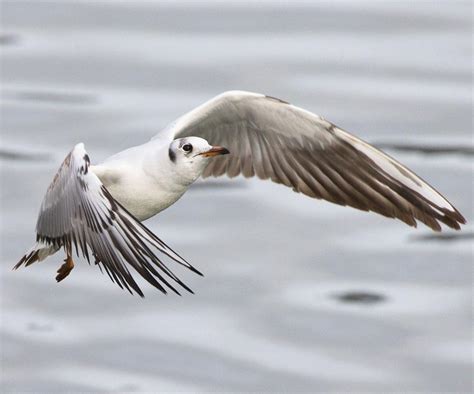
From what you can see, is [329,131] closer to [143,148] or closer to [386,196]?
[386,196]

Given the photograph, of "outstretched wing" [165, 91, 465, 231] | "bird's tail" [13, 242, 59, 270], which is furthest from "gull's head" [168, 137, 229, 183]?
"bird's tail" [13, 242, 59, 270]

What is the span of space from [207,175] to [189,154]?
1936 millimetres

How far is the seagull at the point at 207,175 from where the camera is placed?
11375mm

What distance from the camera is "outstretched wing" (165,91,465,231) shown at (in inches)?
521

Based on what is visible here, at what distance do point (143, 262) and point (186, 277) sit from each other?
56.7 feet

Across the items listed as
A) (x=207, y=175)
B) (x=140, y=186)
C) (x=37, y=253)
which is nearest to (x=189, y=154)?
(x=140, y=186)

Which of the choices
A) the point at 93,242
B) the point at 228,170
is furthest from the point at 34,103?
the point at 93,242

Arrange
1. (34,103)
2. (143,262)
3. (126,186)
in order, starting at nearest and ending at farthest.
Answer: (143,262), (126,186), (34,103)

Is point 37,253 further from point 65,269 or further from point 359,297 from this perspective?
point 359,297

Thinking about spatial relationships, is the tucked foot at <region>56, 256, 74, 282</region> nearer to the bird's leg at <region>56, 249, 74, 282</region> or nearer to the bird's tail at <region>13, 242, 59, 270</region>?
the bird's leg at <region>56, 249, 74, 282</region>

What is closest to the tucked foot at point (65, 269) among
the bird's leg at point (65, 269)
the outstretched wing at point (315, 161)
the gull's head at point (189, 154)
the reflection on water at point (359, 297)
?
the bird's leg at point (65, 269)

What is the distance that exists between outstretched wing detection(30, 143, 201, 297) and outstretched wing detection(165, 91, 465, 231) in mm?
1431

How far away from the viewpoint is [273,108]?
43.3ft

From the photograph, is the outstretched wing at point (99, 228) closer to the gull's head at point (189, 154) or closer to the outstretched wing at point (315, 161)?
the gull's head at point (189, 154)
